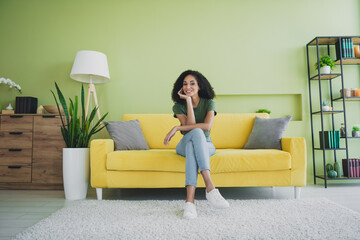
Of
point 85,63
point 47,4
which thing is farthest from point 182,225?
point 47,4

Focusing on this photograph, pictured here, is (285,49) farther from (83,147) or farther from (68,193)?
(68,193)

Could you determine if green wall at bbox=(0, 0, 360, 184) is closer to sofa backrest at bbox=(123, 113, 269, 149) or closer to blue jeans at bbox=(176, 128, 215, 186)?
sofa backrest at bbox=(123, 113, 269, 149)

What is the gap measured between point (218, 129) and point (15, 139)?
2.40 m

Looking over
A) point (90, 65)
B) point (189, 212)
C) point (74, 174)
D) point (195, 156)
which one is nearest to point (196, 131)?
point (195, 156)

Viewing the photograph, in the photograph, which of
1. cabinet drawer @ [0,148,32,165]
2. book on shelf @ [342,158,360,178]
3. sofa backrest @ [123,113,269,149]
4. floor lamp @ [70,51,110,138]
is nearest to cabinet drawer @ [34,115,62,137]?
cabinet drawer @ [0,148,32,165]

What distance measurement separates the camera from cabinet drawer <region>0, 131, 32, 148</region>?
115 inches

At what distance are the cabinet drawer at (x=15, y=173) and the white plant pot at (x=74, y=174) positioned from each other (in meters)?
0.81

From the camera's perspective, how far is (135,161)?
88.0 inches

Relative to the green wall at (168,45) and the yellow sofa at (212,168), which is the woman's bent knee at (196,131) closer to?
the yellow sofa at (212,168)

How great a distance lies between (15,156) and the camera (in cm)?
290

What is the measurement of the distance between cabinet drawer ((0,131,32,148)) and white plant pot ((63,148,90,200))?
84 centimetres

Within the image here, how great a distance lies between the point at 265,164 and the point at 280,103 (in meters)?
1.51

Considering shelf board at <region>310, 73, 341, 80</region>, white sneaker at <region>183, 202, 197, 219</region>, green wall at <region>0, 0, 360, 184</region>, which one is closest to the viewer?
white sneaker at <region>183, 202, 197, 219</region>

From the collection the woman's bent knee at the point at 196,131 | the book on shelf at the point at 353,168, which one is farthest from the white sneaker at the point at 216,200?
the book on shelf at the point at 353,168
